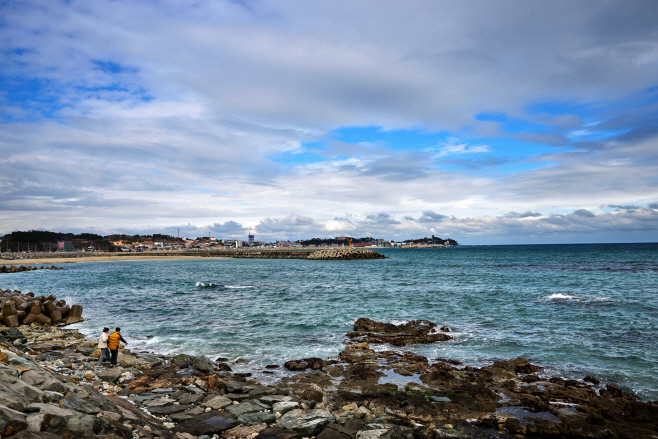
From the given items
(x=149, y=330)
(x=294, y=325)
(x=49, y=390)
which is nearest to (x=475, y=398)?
(x=49, y=390)

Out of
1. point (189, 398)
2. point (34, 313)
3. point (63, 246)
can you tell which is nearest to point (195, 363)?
point (189, 398)

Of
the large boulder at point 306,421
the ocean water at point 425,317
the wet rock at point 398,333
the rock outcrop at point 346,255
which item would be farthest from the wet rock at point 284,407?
the rock outcrop at point 346,255

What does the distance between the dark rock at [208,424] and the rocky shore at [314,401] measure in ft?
0.08

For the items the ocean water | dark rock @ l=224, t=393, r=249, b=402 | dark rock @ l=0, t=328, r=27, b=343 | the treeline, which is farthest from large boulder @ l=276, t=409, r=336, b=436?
the treeline

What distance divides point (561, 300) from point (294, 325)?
70.2 ft

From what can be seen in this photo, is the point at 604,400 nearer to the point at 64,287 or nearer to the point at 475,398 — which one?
the point at 475,398

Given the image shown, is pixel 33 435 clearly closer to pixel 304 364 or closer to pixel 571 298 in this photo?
pixel 304 364

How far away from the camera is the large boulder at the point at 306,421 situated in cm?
880

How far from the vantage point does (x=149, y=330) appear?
21.7 metres

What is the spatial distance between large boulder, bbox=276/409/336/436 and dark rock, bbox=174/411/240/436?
4.08ft

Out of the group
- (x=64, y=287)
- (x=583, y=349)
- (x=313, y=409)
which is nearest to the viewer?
(x=313, y=409)

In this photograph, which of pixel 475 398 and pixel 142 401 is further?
pixel 475 398

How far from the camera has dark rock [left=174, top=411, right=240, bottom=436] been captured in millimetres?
8680

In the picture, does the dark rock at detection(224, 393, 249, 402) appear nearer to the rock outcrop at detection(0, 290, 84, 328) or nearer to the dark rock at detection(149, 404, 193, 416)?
the dark rock at detection(149, 404, 193, 416)
